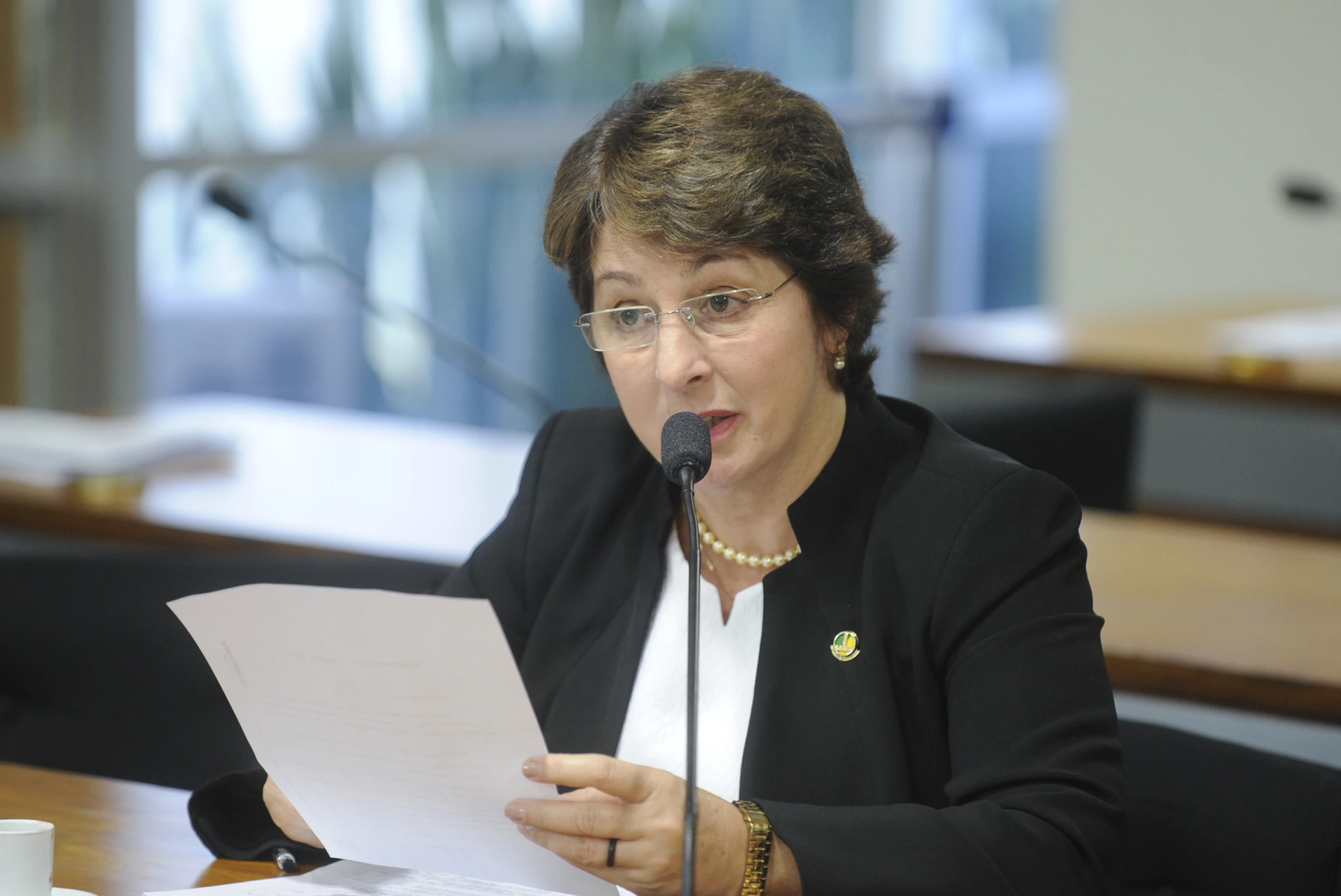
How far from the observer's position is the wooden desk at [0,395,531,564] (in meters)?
2.20

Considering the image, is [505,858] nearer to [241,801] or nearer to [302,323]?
[241,801]

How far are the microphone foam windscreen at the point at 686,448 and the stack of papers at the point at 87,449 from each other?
156 cm

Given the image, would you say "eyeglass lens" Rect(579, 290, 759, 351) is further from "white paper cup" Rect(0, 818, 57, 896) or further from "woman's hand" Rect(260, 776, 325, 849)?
"white paper cup" Rect(0, 818, 57, 896)

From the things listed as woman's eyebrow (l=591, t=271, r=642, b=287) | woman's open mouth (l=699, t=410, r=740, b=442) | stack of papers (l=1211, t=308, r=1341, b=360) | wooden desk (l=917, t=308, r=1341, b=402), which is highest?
woman's eyebrow (l=591, t=271, r=642, b=287)

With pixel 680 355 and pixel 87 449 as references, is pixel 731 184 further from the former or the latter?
pixel 87 449

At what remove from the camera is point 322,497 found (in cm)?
241

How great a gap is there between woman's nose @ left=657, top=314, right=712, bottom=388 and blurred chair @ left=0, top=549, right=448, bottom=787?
0.53 meters

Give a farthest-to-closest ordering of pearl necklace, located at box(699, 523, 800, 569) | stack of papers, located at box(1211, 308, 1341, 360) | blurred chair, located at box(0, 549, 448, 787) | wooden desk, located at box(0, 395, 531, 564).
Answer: stack of papers, located at box(1211, 308, 1341, 360) → wooden desk, located at box(0, 395, 531, 564) → blurred chair, located at box(0, 549, 448, 787) → pearl necklace, located at box(699, 523, 800, 569)

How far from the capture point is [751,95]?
54.9 inches

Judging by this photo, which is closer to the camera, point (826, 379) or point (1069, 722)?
point (1069, 722)

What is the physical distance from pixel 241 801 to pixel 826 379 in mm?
644

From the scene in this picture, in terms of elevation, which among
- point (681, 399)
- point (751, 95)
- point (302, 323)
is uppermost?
point (751, 95)

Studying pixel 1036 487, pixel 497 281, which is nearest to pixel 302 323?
pixel 497 281

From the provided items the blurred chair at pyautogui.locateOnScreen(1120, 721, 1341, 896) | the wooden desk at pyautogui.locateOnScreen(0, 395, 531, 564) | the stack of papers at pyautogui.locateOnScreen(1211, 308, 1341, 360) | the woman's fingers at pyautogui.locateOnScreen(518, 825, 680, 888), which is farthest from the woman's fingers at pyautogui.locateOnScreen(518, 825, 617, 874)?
the stack of papers at pyautogui.locateOnScreen(1211, 308, 1341, 360)
